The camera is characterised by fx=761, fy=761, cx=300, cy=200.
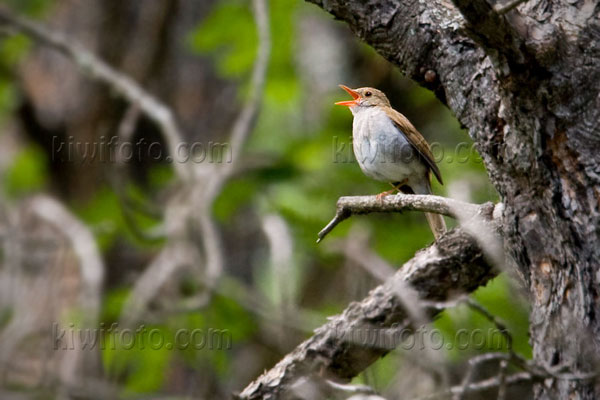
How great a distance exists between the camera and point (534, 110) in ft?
7.02

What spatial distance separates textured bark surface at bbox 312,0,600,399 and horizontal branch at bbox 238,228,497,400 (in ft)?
2.10

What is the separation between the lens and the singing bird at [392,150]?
4746 mm

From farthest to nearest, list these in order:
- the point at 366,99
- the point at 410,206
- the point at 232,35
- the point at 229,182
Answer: the point at 232,35
the point at 229,182
the point at 366,99
the point at 410,206

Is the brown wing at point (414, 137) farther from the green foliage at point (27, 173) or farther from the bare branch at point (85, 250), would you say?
the green foliage at point (27, 173)

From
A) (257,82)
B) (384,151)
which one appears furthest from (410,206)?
(257,82)

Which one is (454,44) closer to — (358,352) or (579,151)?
(579,151)

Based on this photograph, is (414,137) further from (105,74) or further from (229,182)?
(105,74)

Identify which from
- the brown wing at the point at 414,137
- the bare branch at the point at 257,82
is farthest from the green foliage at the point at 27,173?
the brown wing at the point at 414,137

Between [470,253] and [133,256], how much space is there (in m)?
4.97

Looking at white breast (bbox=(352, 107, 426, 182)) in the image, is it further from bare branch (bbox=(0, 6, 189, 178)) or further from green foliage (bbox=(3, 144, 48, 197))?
green foliage (bbox=(3, 144, 48, 197))

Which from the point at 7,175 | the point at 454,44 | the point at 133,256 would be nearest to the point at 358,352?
the point at 454,44

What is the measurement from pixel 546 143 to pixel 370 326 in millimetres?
1284

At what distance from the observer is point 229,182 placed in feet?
19.8

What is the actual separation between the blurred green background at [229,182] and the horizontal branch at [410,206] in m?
1.68
